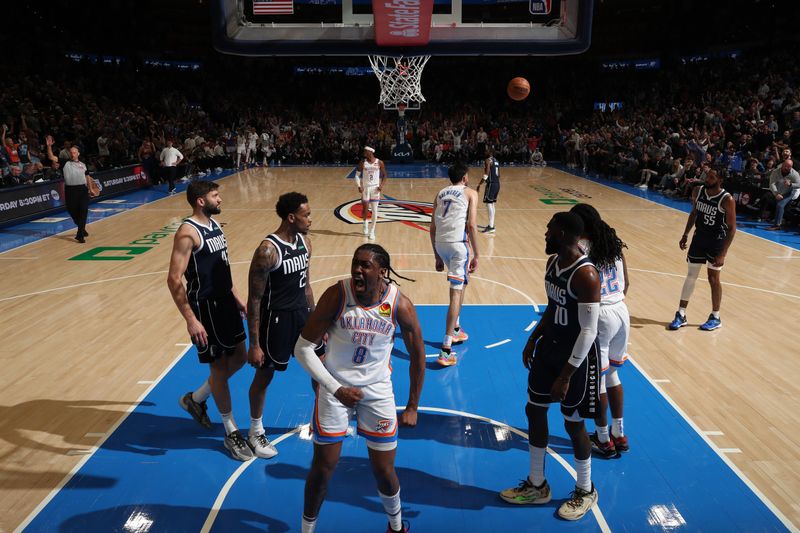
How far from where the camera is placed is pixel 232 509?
A: 3637 mm

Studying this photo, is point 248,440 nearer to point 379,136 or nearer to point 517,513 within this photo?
point 517,513

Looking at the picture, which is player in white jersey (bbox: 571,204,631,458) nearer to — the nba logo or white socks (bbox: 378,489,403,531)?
white socks (bbox: 378,489,403,531)

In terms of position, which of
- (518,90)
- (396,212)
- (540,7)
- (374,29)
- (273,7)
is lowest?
(396,212)

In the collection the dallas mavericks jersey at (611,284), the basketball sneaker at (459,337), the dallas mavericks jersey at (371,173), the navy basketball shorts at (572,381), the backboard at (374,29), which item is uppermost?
the backboard at (374,29)

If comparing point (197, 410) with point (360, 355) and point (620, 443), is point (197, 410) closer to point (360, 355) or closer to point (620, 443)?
point (360, 355)

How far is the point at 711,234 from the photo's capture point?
20.8 ft

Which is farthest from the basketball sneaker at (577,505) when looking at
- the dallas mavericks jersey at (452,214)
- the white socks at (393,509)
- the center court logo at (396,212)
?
the center court logo at (396,212)

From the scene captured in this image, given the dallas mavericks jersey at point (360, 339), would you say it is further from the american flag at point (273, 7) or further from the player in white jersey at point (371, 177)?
the american flag at point (273, 7)

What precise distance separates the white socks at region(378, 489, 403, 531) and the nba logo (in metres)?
11.2

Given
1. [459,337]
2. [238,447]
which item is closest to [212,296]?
[238,447]

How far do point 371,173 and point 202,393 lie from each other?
275 inches

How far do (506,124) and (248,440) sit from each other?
29.5 metres

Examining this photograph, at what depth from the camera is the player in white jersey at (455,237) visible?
228 inches

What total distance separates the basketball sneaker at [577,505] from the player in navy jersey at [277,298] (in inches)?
79.8
